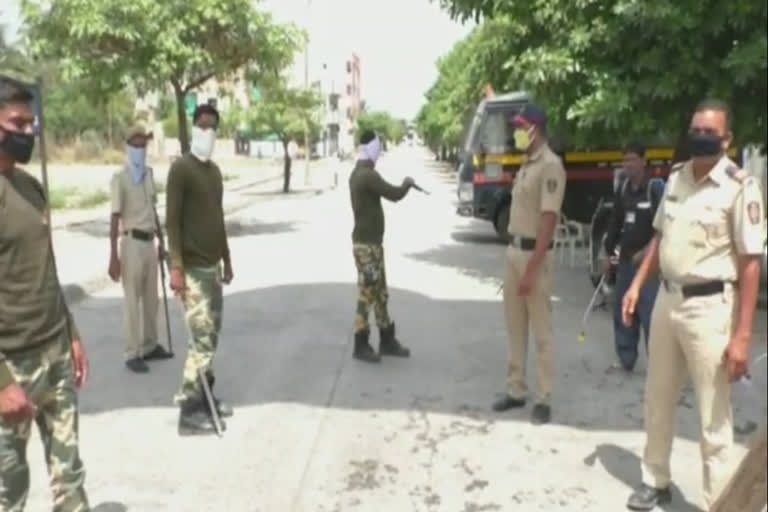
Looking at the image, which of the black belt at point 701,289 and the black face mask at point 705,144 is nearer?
the black face mask at point 705,144

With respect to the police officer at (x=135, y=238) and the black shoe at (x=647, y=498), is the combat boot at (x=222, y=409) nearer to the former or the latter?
the police officer at (x=135, y=238)

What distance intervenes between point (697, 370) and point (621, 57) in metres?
4.33

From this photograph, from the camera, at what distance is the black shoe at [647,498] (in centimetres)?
418

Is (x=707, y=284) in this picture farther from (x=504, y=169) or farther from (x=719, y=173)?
(x=504, y=169)

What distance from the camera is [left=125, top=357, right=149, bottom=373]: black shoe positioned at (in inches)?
263

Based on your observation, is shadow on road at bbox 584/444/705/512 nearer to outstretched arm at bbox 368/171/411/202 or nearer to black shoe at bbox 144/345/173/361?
outstretched arm at bbox 368/171/411/202

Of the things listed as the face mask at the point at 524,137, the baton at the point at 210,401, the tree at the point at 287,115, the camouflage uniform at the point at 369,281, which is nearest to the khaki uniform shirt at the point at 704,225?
the face mask at the point at 524,137

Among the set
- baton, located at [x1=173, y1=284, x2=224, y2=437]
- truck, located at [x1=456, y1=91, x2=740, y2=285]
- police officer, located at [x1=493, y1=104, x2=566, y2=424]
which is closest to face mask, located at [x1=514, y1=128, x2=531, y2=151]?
police officer, located at [x1=493, y1=104, x2=566, y2=424]

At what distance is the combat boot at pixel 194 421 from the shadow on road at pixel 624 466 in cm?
213

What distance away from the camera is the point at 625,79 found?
7453mm

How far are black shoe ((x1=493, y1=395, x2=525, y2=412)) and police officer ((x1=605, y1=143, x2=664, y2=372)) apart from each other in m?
1.03

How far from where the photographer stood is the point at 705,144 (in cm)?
342

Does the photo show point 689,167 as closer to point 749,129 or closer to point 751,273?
point 751,273

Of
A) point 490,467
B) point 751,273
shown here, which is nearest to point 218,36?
point 490,467
